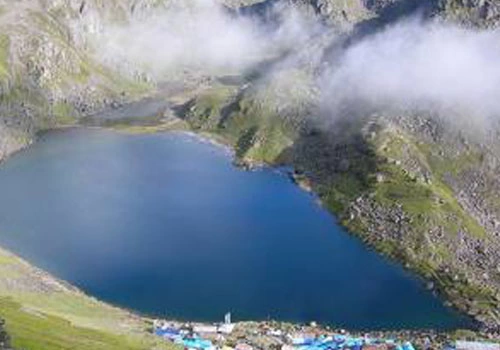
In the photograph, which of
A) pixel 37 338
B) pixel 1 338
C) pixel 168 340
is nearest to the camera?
pixel 1 338

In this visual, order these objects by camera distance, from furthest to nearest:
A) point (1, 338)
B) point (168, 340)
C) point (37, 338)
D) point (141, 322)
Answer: point (141, 322) < point (168, 340) < point (37, 338) < point (1, 338)

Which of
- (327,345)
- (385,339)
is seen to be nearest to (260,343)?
(327,345)

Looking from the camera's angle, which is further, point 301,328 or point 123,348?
point 301,328

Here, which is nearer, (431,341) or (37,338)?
(37,338)

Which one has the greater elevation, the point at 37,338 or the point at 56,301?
the point at 56,301

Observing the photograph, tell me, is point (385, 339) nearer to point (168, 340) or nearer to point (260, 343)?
point (260, 343)

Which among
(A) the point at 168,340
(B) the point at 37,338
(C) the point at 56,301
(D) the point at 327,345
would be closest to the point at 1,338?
(B) the point at 37,338

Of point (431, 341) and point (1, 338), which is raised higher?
point (431, 341)

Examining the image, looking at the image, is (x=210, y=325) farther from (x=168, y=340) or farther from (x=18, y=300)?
(x=18, y=300)

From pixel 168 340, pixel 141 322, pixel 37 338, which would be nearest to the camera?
pixel 37 338
